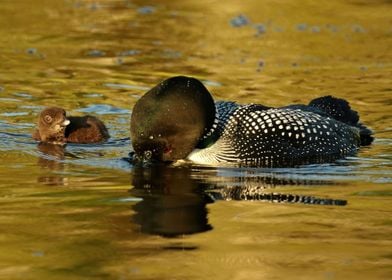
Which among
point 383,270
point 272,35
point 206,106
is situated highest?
point 272,35

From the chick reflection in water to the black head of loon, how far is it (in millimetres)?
158

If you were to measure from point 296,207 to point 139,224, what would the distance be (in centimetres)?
112

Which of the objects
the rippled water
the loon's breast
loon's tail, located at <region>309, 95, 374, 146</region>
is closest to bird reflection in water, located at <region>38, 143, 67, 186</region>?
the rippled water

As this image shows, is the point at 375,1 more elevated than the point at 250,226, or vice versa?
the point at 375,1

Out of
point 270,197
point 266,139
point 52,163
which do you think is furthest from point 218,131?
point 270,197

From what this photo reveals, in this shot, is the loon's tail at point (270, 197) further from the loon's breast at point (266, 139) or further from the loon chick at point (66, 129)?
the loon chick at point (66, 129)

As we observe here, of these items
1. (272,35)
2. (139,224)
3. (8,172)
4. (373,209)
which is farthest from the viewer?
(272,35)

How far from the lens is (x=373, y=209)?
7.08 m

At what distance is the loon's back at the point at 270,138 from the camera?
877 centimetres

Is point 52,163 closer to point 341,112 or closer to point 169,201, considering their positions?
point 169,201

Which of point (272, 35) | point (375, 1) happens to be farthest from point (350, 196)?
point (375, 1)

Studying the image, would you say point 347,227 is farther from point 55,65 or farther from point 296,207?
point 55,65

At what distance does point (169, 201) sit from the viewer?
24.0 ft

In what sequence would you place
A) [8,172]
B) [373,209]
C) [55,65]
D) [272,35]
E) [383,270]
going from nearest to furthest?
[383,270] < [373,209] < [8,172] < [55,65] < [272,35]
